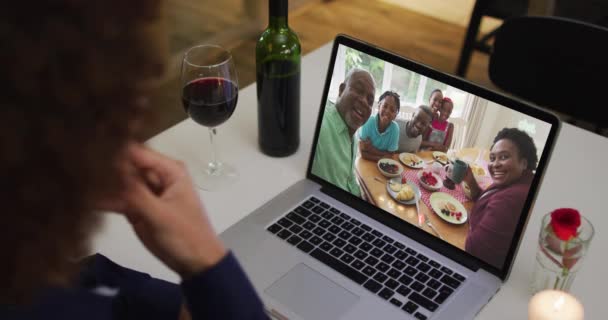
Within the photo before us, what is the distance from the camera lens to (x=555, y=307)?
79 centimetres

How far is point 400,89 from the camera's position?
0.95 metres

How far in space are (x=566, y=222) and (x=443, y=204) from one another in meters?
0.18

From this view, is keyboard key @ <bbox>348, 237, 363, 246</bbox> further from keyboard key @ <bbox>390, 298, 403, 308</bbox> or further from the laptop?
keyboard key @ <bbox>390, 298, 403, 308</bbox>

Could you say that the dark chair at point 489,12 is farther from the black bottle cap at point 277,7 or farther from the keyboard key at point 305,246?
the keyboard key at point 305,246

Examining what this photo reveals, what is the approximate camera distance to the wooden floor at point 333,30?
9.20 ft

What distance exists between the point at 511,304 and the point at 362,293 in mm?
216

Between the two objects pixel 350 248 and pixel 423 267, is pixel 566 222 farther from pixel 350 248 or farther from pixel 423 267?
pixel 350 248

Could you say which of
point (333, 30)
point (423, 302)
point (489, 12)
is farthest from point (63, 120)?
point (333, 30)

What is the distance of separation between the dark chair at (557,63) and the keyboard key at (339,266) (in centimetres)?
93

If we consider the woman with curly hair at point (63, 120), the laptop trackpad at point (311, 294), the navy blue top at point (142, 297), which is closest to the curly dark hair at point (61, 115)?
the woman with curly hair at point (63, 120)

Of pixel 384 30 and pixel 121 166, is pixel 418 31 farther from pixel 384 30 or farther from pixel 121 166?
pixel 121 166

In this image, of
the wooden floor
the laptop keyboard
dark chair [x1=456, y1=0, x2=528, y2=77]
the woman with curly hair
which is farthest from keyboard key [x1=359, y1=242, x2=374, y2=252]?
the wooden floor

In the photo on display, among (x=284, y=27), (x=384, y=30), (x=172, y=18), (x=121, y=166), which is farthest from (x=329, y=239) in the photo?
(x=384, y=30)

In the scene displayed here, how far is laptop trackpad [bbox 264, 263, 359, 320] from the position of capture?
846 millimetres
